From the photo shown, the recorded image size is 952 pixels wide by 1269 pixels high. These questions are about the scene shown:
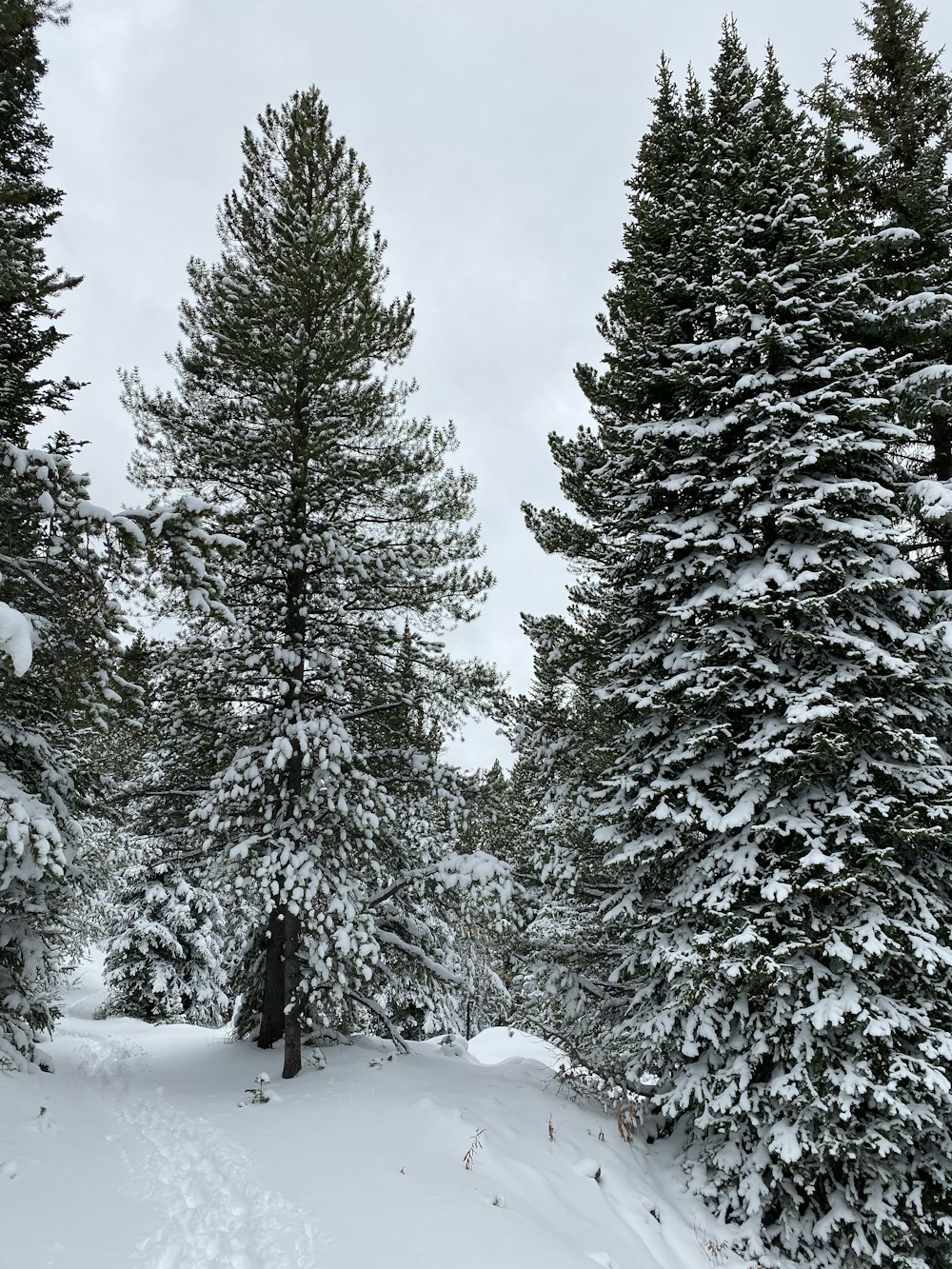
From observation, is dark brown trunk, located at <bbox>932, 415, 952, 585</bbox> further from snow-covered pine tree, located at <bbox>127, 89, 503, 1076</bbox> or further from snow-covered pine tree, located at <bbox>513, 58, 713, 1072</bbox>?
snow-covered pine tree, located at <bbox>127, 89, 503, 1076</bbox>

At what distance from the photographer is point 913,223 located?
33.5 feet

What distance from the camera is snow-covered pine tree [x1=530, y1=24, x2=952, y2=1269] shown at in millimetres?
6711

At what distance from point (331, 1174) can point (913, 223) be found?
1365 centimetres

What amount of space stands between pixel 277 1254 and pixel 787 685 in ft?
22.4

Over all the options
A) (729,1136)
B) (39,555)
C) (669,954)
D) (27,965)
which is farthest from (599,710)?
(27,965)

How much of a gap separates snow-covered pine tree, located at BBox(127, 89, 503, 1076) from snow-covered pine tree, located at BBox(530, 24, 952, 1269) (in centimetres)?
302

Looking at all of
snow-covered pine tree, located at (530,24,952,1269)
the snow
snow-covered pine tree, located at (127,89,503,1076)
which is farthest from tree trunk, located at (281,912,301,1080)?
the snow

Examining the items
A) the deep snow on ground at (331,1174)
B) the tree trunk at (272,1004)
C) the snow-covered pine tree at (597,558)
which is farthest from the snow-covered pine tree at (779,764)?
the tree trunk at (272,1004)

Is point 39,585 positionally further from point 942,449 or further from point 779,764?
point 942,449

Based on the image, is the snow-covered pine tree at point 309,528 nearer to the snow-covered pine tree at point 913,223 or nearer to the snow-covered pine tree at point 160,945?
the snow-covered pine tree at point 913,223

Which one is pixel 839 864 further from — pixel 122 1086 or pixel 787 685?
pixel 122 1086

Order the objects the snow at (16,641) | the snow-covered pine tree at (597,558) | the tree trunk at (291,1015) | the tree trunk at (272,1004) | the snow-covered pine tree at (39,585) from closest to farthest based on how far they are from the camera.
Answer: the snow at (16,641) < the snow-covered pine tree at (39,585) < the tree trunk at (291,1015) < the snow-covered pine tree at (597,558) < the tree trunk at (272,1004)

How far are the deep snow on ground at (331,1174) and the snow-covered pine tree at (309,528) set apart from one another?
139 centimetres

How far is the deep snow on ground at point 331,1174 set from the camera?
4.70m
